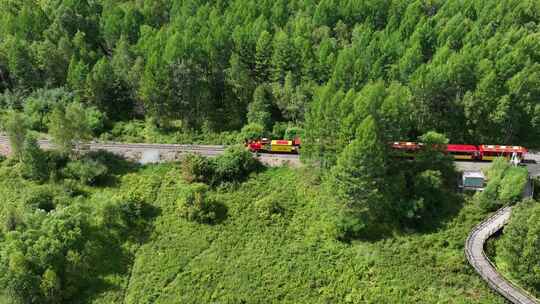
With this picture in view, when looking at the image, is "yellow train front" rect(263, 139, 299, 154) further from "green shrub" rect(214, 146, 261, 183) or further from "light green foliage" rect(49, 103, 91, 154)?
"light green foliage" rect(49, 103, 91, 154)

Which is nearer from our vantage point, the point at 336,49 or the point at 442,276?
the point at 442,276

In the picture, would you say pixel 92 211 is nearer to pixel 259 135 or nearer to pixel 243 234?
pixel 243 234

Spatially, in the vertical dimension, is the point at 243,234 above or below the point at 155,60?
below

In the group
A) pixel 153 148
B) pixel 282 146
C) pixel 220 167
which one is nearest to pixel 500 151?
pixel 282 146

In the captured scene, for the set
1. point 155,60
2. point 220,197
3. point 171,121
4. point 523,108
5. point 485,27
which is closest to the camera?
point 220,197

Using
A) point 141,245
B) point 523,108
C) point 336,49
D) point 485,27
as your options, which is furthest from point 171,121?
point 485,27

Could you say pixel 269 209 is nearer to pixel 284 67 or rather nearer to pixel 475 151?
pixel 284 67
